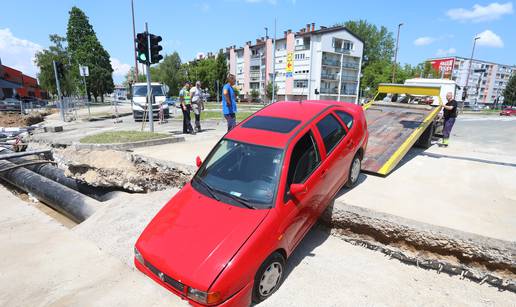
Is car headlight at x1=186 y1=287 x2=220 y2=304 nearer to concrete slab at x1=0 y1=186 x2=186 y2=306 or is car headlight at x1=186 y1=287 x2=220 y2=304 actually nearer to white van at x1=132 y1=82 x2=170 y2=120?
concrete slab at x1=0 y1=186 x2=186 y2=306

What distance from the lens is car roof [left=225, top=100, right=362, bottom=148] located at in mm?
3420

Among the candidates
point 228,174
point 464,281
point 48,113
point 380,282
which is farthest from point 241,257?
point 48,113

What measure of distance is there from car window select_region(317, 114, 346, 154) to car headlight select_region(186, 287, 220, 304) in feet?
7.48

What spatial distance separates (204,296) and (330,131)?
270 centimetres

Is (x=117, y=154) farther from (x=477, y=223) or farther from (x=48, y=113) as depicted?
(x=48, y=113)

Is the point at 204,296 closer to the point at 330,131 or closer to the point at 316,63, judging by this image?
the point at 330,131

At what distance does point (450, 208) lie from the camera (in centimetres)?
412

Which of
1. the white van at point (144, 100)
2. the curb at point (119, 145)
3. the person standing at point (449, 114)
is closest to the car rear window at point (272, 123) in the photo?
the curb at point (119, 145)

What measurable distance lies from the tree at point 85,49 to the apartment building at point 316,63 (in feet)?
97.2

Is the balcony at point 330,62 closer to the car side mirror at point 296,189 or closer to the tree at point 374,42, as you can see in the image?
the tree at point 374,42

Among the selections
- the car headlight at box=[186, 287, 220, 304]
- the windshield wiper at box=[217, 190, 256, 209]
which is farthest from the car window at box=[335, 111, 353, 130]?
the car headlight at box=[186, 287, 220, 304]

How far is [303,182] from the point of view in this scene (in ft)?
10.7

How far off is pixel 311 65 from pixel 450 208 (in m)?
54.3

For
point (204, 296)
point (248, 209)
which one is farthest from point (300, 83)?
point (204, 296)
